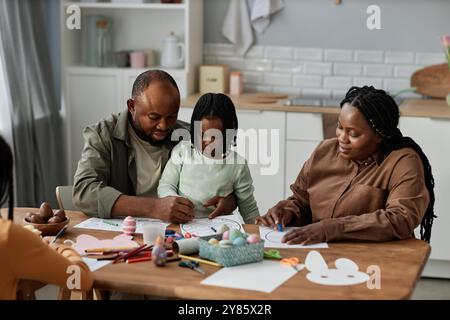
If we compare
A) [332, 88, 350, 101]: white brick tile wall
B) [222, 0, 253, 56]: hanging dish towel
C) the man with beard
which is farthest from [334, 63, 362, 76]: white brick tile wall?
the man with beard

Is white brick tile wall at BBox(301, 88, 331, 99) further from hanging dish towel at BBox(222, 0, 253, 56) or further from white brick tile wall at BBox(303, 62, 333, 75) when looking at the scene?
hanging dish towel at BBox(222, 0, 253, 56)

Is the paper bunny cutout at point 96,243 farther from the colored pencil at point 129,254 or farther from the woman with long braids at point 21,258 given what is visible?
the woman with long braids at point 21,258

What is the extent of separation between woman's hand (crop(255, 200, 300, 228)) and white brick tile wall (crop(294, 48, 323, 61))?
7.83 feet

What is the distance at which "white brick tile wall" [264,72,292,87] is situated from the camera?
531cm

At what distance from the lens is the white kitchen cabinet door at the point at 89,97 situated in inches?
204

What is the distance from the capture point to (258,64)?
17.5ft

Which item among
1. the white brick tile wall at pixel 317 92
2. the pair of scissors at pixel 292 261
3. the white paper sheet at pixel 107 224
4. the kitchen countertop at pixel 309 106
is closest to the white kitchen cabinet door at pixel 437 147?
the kitchen countertop at pixel 309 106

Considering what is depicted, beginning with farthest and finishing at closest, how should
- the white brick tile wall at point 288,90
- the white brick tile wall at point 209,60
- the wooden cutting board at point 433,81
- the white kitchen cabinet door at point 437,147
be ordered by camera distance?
the white brick tile wall at point 209,60 < the white brick tile wall at point 288,90 < the wooden cutting board at point 433,81 < the white kitchen cabinet door at point 437,147

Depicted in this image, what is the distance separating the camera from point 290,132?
472cm

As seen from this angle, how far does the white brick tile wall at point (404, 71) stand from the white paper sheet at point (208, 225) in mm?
2475

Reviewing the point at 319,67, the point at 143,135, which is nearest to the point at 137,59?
the point at 319,67

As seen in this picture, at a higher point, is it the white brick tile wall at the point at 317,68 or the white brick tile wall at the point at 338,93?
the white brick tile wall at the point at 317,68

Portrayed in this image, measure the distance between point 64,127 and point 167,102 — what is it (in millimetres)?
2456

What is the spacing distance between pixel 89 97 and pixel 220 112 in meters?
2.43
